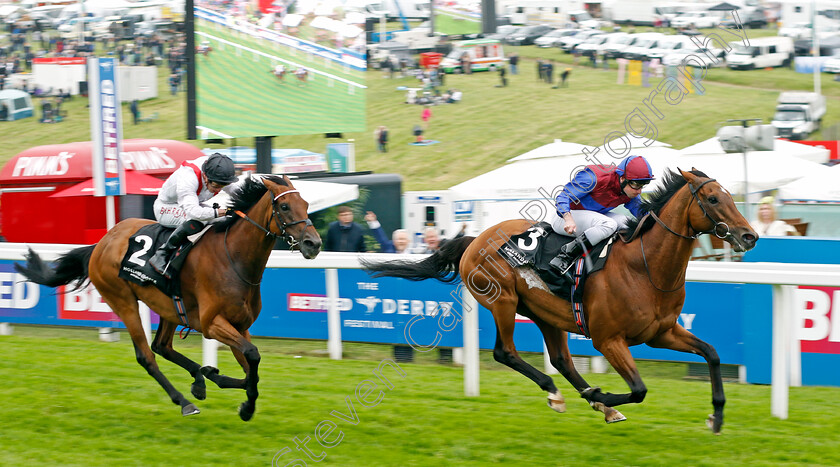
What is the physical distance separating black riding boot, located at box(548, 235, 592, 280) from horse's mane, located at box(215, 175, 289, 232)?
1.70 meters

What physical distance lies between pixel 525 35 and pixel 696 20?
315 inches

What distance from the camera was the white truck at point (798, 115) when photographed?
25.3m

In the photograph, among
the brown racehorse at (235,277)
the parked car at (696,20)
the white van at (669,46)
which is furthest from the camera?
the parked car at (696,20)

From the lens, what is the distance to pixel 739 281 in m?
5.34

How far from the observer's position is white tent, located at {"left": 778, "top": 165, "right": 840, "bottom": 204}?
1154 centimetres

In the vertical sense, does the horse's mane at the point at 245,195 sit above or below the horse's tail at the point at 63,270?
above

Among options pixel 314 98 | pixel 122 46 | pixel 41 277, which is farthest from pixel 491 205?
pixel 122 46

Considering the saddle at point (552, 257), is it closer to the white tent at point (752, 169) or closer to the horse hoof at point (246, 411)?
the horse hoof at point (246, 411)

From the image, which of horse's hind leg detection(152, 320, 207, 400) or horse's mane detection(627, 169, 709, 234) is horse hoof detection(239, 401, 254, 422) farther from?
horse's mane detection(627, 169, 709, 234)

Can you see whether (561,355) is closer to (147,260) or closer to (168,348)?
(168,348)

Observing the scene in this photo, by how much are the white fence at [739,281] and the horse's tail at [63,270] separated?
1045 millimetres

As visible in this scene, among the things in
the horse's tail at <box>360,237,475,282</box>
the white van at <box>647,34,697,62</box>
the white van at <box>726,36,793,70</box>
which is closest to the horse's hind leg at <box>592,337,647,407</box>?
the horse's tail at <box>360,237,475,282</box>

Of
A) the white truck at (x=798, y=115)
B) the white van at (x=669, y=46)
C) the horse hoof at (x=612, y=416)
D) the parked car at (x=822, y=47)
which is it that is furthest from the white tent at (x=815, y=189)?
the parked car at (x=822, y=47)

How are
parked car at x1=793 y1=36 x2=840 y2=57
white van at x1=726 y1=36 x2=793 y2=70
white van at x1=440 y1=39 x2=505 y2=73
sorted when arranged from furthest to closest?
white van at x1=440 y1=39 x2=505 y2=73 → white van at x1=726 y1=36 x2=793 y2=70 → parked car at x1=793 y1=36 x2=840 y2=57
